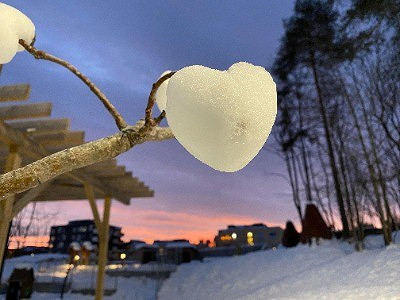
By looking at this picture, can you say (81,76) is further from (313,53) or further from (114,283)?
(114,283)

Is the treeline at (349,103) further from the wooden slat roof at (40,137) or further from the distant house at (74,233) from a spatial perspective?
the distant house at (74,233)

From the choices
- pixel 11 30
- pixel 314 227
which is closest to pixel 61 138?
pixel 11 30

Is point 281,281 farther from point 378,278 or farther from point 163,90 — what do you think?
point 163,90

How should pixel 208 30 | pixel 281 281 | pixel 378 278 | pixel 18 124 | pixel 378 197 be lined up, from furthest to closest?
pixel 208 30, pixel 378 197, pixel 281 281, pixel 378 278, pixel 18 124

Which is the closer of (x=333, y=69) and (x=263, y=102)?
(x=263, y=102)

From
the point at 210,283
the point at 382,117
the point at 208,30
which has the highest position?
the point at 208,30

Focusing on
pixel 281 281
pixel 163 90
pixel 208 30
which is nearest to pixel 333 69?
pixel 281 281
